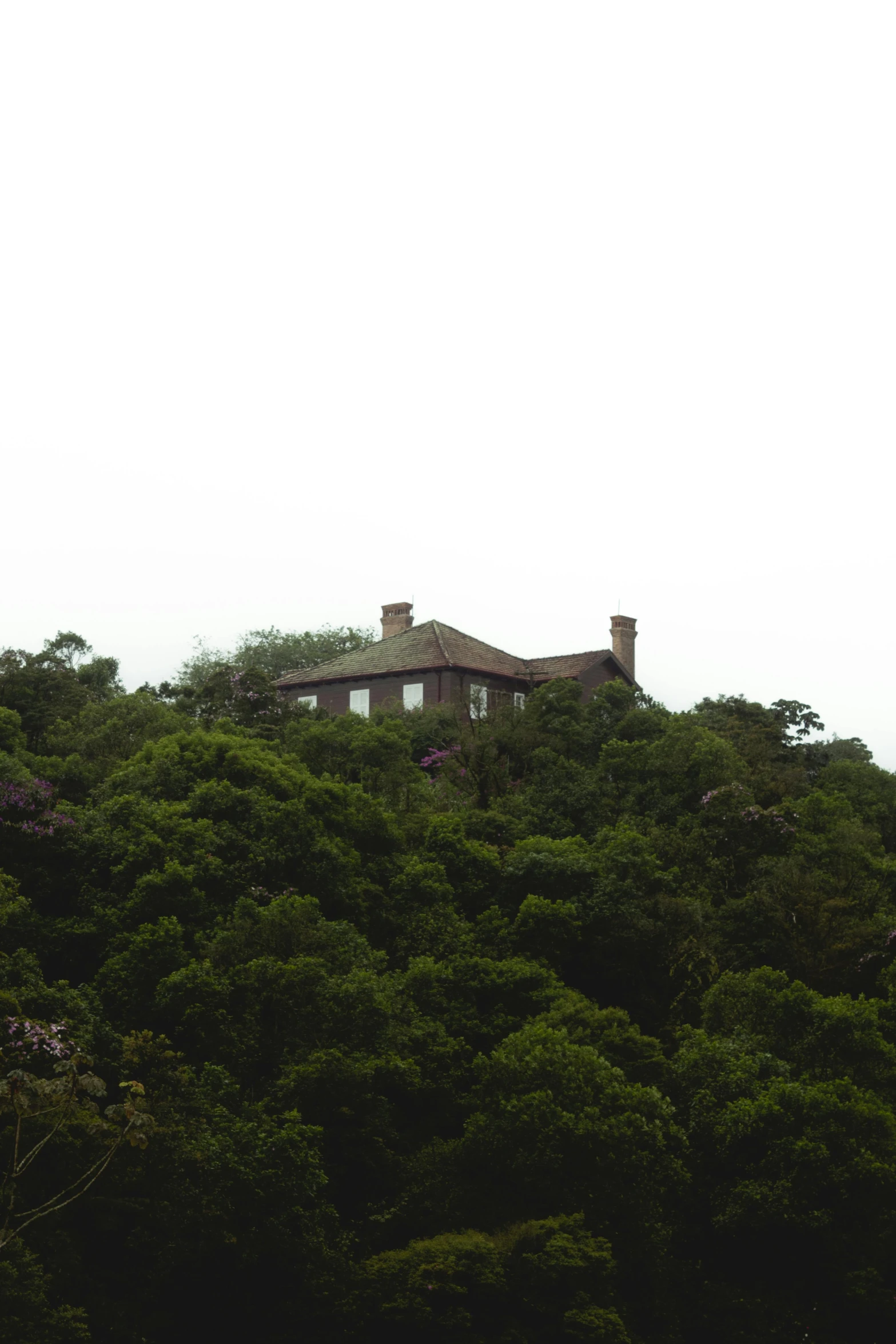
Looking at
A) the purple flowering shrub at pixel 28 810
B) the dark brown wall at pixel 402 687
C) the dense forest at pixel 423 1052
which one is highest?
the dark brown wall at pixel 402 687

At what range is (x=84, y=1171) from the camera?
14836mm

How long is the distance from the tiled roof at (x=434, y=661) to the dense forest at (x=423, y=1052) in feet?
38.0

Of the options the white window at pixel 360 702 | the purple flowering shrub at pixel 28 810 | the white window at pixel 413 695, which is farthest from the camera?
the white window at pixel 360 702

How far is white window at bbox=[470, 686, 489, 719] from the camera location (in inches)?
1475

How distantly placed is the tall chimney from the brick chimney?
768cm

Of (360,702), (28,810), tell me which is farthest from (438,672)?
(28,810)

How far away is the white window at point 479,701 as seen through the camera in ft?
123

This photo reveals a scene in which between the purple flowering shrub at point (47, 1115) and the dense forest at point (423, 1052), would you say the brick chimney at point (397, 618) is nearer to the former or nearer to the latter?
the dense forest at point (423, 1052)

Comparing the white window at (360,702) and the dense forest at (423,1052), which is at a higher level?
the white window at (360,702)

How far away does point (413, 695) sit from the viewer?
42312mm

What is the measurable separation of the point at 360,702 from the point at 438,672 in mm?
3414

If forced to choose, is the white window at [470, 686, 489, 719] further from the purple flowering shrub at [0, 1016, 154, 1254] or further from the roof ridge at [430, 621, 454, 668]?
the purple flowering shrub at [0, 1016, 154, 1254]

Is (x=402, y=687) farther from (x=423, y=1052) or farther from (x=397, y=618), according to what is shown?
(x=423, y=1052)

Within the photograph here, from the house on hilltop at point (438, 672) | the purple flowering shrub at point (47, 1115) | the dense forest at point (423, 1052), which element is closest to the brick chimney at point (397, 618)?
the house on hilltop at point (438, 672)
